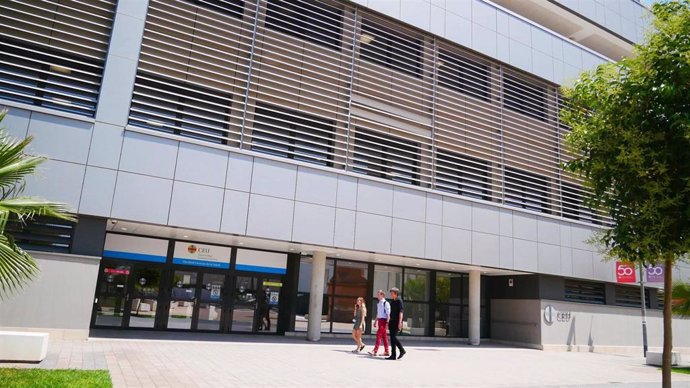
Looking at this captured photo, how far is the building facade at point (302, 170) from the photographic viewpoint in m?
12.9

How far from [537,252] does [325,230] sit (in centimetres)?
964

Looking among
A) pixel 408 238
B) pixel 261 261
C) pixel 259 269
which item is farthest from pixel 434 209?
pixel 259 269

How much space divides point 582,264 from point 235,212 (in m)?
15.4

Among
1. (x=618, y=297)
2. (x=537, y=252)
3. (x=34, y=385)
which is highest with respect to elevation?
(x=537, y=252)

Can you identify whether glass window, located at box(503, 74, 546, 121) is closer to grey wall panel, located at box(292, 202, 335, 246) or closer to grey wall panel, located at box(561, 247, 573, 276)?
grey wall panel, located at box(561, 247, 573, 276)

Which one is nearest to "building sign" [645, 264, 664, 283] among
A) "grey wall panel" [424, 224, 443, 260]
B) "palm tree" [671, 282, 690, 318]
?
"palm tree" [671, 282, 690, 318]

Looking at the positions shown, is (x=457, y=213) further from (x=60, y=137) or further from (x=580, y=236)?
(x=60, y=137)

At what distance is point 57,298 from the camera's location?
475 inches

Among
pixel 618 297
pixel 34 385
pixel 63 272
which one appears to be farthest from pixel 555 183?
pixel 34 385

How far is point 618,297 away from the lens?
23172 millimetres

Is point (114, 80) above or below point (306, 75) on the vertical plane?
below

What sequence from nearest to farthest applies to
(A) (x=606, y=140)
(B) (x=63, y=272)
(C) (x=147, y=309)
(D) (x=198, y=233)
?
(A) (x=606, y=140) < (B) (x=63, y=272) < (D) (x=198, y=233) < (C) (x=147, y=309)

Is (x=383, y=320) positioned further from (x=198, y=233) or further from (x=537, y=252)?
(x=537, y=252)

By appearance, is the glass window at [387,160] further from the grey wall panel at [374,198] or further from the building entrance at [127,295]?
the building entrance at [127,295]
